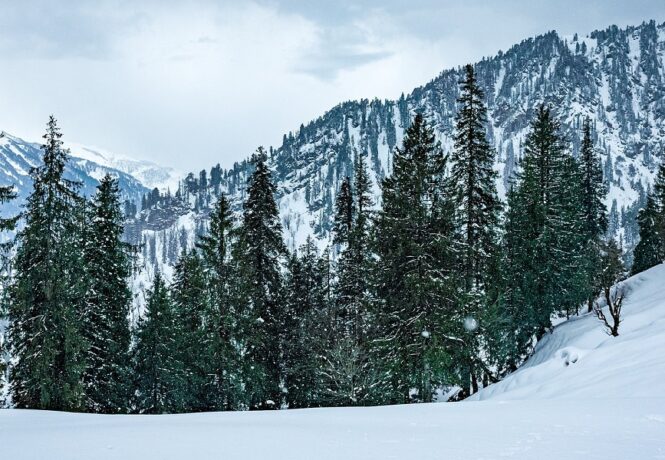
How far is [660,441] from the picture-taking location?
5.44 metres

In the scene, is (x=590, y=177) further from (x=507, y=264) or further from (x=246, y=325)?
(x=246, y=325)

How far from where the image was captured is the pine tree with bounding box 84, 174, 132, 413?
74.6ft

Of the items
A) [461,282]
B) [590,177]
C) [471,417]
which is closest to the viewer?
[471,417]

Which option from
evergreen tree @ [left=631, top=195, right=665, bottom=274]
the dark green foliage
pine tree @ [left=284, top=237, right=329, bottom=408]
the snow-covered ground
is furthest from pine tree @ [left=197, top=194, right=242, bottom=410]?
evergreen tree @ [left=631, top=195, right=665, bottom=274]

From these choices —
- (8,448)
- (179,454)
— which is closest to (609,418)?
(179,454)

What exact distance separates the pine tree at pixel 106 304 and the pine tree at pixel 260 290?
6.44 metres

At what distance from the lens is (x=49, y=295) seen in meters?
19.7

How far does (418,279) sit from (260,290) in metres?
9.04

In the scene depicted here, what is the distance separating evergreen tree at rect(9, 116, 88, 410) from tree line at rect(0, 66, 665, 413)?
0.07m

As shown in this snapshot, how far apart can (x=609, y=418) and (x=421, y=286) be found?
12580 millimetres

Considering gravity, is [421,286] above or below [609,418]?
above

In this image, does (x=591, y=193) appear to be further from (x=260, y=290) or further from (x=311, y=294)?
(x=260, y=290)

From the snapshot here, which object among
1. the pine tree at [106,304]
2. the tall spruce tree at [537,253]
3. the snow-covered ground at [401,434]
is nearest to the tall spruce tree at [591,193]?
the tall spruce tree at [537,253]

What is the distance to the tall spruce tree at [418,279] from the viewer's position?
19.6 metres
